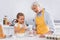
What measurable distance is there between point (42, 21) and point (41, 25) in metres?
0.05

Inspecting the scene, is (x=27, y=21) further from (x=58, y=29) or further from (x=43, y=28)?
(x=58, y=29)

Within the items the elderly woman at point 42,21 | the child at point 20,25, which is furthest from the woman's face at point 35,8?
the child at point 20,25

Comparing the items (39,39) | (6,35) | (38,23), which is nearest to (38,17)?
(38,23)

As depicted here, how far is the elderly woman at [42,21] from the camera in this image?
6.65 feet

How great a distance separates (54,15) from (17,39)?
51 cm

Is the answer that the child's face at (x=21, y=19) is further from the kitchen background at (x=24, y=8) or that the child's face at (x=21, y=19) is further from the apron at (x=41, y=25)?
the apron at (x=41, y=25)

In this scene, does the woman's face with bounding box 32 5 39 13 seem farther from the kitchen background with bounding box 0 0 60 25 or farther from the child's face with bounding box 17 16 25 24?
the child's face with bounding box 17 16 25 24

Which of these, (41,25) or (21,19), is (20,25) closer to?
(21,19)

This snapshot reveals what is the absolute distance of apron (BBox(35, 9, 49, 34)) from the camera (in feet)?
6.68

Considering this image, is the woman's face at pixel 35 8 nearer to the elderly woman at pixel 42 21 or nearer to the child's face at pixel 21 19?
the elderly woman at pixel 42 21

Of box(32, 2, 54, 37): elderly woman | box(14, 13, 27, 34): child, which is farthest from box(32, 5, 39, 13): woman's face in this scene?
box(14, 13, 27, 34): child

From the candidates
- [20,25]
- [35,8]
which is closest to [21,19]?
[20,25]

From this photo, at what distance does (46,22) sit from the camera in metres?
2.04

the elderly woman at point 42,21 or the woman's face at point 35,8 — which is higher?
the woman's face at point 35,8
